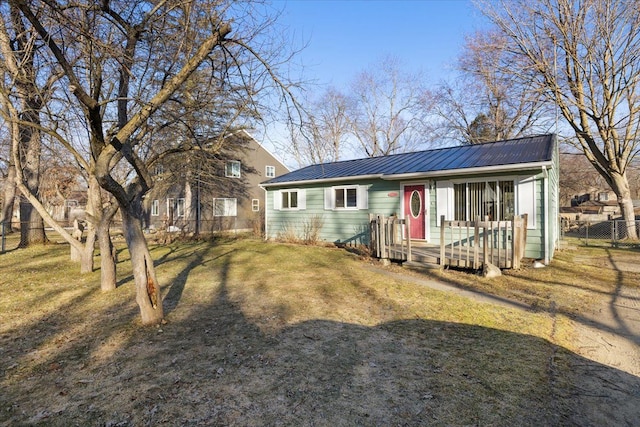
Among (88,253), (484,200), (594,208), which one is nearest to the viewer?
(88,253)

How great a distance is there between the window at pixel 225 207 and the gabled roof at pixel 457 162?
1000cm

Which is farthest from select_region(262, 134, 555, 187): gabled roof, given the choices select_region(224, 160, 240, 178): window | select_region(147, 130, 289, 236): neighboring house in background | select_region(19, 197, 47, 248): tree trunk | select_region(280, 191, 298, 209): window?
select_region(19, 197, 47, 248): tree trunk

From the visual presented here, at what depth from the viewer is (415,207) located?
11672 mm

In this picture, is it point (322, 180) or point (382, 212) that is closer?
point (382, 212)

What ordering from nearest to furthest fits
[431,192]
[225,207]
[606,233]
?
[431,192]
[606,233]
[225,207]

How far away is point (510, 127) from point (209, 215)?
22.1 metres

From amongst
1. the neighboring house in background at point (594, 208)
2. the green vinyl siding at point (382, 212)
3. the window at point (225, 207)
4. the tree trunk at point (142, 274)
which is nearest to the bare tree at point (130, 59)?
the tree trunk at point (142, 274)

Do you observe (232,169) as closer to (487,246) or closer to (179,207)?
(179,207)

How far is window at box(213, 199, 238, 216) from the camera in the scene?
23844 mm

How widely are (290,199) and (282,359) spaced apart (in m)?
12.4

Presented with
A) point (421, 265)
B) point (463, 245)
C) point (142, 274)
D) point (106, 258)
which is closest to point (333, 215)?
point (463, 245)

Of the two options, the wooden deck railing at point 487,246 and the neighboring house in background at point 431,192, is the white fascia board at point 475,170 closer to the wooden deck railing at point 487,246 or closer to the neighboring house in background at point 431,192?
the neighboring house in background at point 431,192

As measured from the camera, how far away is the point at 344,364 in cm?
360

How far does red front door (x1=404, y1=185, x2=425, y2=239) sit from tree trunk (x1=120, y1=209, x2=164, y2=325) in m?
8.55
